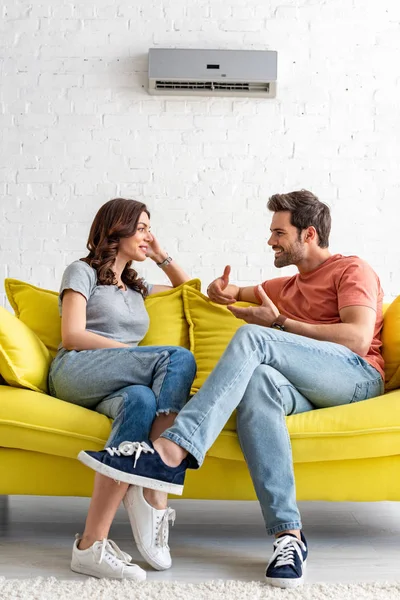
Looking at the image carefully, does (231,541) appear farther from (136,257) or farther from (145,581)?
(136,257)

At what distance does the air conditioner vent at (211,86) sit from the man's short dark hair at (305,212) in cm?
131

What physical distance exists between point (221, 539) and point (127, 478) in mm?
589

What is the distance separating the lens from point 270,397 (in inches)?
88.4

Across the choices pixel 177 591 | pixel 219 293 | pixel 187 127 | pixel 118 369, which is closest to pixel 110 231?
pixel 219 293

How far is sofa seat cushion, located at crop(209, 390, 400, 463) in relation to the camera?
2287 mm

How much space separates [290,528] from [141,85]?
2666 millimetres

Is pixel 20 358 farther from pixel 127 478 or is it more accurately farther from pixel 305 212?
pixel 305 212

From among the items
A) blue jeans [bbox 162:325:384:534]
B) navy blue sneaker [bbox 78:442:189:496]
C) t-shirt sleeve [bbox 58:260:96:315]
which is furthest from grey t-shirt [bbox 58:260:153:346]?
navy blue sneaker [bbox 78:442:189:496]

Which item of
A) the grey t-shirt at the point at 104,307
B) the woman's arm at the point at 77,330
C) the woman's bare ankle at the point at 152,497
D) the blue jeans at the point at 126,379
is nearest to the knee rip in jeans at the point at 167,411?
the blue jeans at the point at 126,379

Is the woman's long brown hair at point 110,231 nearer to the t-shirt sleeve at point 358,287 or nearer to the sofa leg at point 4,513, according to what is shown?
the t-shirt sleeve at point 358,287

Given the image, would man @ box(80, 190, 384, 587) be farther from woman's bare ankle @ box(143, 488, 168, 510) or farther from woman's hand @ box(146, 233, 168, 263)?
woman's hand @ box(146, 233, 168, 263)

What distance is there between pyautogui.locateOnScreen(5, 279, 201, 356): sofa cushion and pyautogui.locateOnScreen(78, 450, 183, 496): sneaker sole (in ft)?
2.66

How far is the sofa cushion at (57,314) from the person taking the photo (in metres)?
2.82

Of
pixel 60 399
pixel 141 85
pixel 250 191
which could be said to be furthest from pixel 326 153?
pixel 60 399
